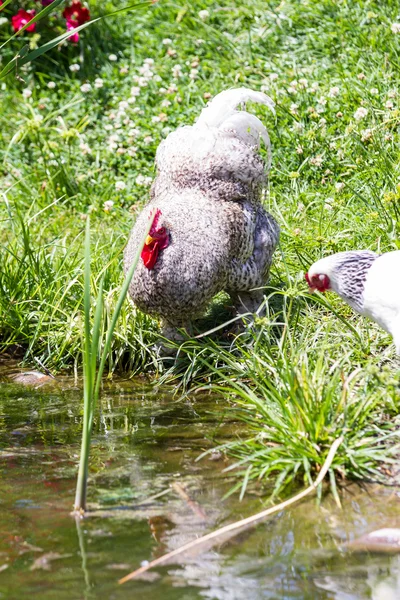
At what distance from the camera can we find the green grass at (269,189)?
3648 mm

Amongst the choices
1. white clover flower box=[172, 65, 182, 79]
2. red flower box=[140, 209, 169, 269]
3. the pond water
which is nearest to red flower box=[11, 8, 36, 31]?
white clover flower box=[172, 65, 182, 79]

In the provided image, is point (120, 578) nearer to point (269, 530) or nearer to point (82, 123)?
point (269, 530)

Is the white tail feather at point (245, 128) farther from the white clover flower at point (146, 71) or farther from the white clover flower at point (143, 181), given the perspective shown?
Answer: the white clover flower at point (146, 71)

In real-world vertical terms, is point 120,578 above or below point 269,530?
above

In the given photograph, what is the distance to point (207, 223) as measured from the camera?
14.7 feet

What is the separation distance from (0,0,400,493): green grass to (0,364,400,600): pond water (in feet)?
0.68

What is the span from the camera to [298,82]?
264 inches

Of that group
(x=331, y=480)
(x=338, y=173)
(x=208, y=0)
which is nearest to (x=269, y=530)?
(x=331, y=480)

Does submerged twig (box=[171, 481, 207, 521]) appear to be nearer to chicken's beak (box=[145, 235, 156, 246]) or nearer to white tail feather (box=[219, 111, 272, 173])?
chicken's beak (box=[145, 235, 156, 246])

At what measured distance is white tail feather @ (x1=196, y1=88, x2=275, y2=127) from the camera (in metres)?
5.07

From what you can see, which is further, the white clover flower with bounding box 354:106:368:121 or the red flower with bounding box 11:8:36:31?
the red flower with bounding box 11:8:36:31

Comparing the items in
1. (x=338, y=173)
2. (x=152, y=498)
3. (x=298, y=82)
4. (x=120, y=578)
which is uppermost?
(x=120, y=578)

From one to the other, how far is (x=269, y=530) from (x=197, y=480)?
50cm

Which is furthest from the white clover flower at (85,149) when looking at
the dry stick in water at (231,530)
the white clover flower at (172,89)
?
the dry stick in water at (231,530)
